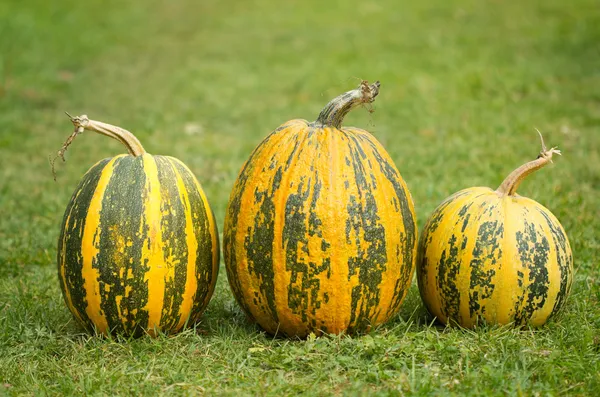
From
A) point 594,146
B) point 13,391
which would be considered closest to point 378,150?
point 13,391

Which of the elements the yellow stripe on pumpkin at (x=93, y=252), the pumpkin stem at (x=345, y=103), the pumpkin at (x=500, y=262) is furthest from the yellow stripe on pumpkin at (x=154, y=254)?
the pumpkin at (x=500, y=262)

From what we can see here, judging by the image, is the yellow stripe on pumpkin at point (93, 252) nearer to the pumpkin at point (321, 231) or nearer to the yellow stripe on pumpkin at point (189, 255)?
the yellow stripe on pumpkin at point (189, 255)

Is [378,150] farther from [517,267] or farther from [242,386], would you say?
[242,386]

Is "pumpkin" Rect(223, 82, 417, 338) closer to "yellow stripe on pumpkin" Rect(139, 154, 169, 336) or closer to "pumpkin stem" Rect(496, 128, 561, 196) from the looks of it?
"yellow stripe on pumpkin" Rect(139, 154, 169, 336)

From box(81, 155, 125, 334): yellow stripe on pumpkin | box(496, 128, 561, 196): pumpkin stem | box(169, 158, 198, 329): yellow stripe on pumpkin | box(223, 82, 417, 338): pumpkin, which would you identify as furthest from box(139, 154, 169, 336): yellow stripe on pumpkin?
box(496, 128, 561, 196): pumpkin stem

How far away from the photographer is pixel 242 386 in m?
3.43

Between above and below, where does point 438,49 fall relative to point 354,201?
above

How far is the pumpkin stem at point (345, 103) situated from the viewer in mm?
3816

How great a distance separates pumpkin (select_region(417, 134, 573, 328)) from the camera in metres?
3.88

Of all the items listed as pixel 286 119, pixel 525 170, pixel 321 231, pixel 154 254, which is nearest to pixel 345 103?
pixel 321 231

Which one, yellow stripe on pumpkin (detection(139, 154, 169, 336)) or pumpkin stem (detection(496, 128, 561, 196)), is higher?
pumpkin stem (detection(496, 128, 561, 196))

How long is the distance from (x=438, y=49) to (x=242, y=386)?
942 centimetres

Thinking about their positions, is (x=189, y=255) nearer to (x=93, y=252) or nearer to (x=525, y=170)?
(x=93, y=252)

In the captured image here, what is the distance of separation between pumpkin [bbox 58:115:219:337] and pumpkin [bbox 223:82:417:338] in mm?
266
